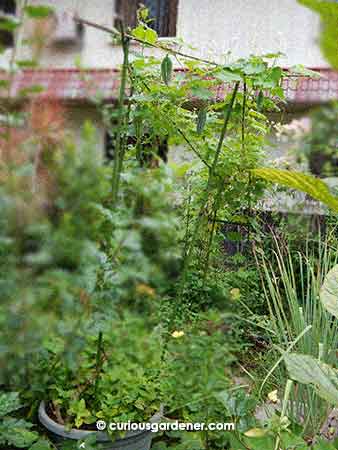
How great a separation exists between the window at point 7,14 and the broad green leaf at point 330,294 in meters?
0.89

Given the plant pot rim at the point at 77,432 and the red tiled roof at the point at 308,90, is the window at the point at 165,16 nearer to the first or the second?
the red tiled roof at the point at 308,90

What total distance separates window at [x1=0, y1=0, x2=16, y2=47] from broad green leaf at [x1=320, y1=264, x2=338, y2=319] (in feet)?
2.92

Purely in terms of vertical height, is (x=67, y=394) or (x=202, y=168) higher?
(x=202, y=168)

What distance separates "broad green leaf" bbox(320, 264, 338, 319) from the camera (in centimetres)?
122

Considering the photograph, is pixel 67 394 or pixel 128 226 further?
pixel 67 394

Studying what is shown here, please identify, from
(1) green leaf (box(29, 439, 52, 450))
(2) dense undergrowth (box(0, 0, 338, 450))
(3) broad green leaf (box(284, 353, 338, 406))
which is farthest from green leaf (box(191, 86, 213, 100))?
(1) green leaf (box(29, 439, 52, 450))

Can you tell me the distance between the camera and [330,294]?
1.23 metres

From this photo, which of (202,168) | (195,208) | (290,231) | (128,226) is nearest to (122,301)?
(128,226)

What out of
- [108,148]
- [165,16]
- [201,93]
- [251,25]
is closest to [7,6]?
[108,148]

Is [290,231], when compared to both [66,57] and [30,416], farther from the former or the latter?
[66,57]

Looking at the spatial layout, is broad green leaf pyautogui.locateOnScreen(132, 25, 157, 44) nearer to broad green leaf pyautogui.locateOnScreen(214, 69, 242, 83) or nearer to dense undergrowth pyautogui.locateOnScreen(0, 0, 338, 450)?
dense undergrowth pyautogui.locateOnScreen(0, 0, 338, 450)

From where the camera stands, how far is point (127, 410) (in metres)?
1.36

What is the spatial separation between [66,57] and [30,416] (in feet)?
3.59

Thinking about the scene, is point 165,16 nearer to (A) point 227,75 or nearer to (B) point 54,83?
(A) point 227,75
